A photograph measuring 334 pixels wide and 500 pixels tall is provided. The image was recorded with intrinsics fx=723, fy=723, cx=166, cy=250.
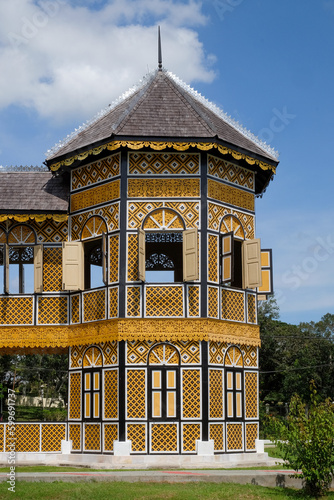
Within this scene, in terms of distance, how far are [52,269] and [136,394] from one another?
4174mm

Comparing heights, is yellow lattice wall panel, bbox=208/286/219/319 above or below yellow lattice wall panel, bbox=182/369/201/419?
above

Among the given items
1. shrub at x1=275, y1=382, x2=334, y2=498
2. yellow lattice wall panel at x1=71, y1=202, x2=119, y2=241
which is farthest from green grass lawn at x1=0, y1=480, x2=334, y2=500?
yellow lattice wall panel at x1=71, y1=202, x2=119, y2=241

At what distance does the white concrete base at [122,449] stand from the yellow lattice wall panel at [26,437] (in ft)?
9.09

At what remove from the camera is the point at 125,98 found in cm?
2031

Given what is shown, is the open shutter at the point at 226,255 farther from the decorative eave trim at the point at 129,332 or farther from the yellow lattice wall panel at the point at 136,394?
the yellow lattice wall panel at the point at 136,394

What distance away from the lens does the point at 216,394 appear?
16.8m

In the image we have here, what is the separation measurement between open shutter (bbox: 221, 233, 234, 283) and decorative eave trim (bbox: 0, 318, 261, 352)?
112 centimetres

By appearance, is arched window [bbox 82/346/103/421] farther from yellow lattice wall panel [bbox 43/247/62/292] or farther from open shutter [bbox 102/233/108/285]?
yellow lattice wall panel [bbox 43/247/62/292]

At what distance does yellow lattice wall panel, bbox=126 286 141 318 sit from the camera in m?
16.8

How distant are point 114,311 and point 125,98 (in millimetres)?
6586

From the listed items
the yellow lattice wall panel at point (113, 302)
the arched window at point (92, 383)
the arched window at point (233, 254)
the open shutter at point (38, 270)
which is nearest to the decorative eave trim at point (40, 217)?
the open shutter at point (38, 270)

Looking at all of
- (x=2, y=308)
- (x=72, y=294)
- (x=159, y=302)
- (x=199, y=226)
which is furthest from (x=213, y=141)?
(x=2, y=308)

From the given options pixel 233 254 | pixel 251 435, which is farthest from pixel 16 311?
pixel 251 435

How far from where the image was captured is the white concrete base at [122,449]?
16156 mm
